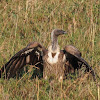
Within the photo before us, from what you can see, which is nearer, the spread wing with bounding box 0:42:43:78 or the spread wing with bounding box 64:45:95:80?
the spread wing with bounding box 64:45:95:80

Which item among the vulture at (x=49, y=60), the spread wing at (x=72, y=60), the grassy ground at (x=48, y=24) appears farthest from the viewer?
the grassy ground at (x=48, y=24)

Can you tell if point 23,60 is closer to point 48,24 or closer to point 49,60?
point 49,60

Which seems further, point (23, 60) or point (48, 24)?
point (48, 24)

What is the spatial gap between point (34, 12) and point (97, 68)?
9.06ft

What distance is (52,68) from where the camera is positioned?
257 inches

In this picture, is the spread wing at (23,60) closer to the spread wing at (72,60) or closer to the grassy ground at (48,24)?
the grassy ground at (48,24)

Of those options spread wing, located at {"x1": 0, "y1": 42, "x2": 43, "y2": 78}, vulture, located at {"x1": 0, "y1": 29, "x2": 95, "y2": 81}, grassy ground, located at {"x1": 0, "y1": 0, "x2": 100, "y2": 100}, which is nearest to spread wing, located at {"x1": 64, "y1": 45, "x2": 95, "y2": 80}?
vulture, located at {"x1": 0, "y1": 29, "x2": 95, "y2": 81}

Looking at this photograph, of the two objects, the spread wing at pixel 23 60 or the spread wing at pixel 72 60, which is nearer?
the spread wing at pixel 72 60

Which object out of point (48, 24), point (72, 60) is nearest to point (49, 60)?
point (72, 60)

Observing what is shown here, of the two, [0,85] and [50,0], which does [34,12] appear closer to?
[50,0]

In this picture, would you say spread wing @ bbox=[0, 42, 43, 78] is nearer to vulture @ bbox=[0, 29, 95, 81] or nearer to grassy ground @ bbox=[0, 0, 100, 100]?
vulture @ bbox=[0, 29, 95, 81]

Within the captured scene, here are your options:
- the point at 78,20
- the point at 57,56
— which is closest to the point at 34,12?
the point at 78,20

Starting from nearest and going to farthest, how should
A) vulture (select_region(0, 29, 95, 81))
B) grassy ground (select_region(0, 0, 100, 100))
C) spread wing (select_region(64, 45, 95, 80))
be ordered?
spread wing (select_region(64, 45, 95, 80))
vulture (select_region(0, 29, 95, 81))
grassy ground (select_region(0, 0, 100, 100))

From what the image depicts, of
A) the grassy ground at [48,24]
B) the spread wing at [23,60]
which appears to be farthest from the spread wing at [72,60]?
the spread wing at [23,60]
